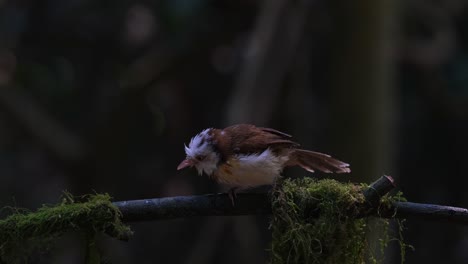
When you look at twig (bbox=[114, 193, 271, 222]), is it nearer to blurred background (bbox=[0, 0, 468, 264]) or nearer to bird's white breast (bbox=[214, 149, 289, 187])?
bird's white breast (bbox=[214, 149, 289, 187])

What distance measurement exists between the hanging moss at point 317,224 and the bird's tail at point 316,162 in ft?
2.31

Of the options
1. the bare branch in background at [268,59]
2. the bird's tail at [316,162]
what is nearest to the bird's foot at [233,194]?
the bird's tail at [316,162]

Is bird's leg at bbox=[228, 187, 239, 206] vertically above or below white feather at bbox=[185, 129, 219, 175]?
below

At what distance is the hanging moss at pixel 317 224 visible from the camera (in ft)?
7.47

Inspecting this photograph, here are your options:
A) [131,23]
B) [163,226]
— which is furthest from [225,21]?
[163,226]

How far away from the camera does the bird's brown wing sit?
2.89 metres

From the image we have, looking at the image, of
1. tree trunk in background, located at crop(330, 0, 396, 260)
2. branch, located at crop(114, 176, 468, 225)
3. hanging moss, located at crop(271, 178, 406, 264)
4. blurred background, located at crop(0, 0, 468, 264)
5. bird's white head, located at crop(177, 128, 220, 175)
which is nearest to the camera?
branch, located at crop(114, 176, 468, 225)

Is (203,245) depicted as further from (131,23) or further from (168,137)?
(131,23)

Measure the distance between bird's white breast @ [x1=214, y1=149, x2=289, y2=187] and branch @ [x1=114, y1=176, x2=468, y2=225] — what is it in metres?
0.42

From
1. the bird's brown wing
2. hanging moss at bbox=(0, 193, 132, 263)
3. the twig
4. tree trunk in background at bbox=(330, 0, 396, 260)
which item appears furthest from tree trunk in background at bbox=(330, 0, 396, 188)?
hanging moss at bbox=(0, 193, 132, 263)

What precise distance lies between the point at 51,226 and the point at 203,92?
5.84 meters

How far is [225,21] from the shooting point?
7480mm

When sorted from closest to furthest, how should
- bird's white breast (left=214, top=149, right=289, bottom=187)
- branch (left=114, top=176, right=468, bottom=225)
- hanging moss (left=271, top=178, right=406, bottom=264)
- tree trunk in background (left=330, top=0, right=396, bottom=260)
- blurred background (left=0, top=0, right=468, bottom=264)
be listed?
branch (left=114, top=176, right=468, bottom=225) → hanging moss (left=271, top=178, right=406, bottom=264) → bird's white breast (left=214, top=149, right=289, bottom=187) → tree trunk in background (left=330, top=0, right=396, bottom=260) → blurred background (left=0, top=0, right=468, bottom=264)

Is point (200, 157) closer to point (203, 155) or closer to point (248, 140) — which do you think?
point (203, 155)
